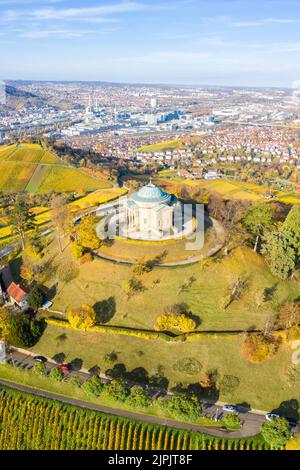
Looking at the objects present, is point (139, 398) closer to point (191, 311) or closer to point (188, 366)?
point (188, 366)

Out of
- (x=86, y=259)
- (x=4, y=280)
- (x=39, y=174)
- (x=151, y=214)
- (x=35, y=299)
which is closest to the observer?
(x=35, y=299)

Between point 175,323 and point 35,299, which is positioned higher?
point 35,299

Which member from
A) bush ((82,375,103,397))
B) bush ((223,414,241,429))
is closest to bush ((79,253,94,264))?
bush ((82,375,103,397))

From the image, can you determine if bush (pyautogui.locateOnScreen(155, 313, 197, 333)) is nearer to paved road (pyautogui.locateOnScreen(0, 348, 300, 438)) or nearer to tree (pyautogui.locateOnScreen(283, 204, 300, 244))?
paved road (pyautogui.locateOnScreen(0, 348, 300, 438))

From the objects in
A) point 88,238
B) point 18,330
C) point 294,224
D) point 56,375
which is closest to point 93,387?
point 56,375

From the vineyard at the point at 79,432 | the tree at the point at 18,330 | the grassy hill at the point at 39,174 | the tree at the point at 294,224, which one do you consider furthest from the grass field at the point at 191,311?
the grassy hill at the point at 39,174
